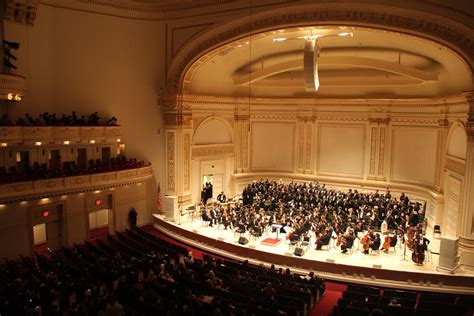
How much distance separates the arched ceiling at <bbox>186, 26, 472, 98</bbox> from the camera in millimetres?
16500

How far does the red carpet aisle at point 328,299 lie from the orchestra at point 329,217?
1785 millimetres

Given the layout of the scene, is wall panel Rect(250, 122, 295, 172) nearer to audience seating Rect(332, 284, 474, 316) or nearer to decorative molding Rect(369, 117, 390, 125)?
decorative molding Rect(369, 117, 390, 125)

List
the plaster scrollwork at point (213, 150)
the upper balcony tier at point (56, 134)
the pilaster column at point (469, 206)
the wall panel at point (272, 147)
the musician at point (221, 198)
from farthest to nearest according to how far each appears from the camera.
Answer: the wall panel at point (272, 147) < the plaster scrollwork at point (213, 150) < the musician at point (221, 198) < the upper balcony tier at point (56, 134) < the pilaster column at point (469, 206)

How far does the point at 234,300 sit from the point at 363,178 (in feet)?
47.3

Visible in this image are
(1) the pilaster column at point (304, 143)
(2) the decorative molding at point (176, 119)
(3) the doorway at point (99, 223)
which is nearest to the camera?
(3) the doorway at point (99, 223)

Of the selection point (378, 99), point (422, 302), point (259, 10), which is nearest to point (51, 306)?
point (422, 302)

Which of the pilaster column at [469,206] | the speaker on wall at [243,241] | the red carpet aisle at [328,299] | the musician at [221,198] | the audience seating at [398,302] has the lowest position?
the red carpet aisle at [328,299]

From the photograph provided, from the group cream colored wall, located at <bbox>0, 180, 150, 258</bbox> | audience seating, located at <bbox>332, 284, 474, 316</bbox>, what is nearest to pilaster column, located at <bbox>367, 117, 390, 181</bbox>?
audience seating, located at <bbox>332, 284, 474, 316</bbox>

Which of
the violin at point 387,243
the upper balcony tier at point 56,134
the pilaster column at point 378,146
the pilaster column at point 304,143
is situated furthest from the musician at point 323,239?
the upper balcony tier at point 56,134

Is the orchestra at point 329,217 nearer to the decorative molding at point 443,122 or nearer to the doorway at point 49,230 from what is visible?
the decorative molding at point 443,122

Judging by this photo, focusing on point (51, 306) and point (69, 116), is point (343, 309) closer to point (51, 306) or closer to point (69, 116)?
point (51, 306)

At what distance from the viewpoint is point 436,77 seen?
55.0 ft

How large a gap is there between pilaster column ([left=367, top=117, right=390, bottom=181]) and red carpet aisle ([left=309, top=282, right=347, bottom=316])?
10.1m

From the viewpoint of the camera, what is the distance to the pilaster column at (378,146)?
2136cm
